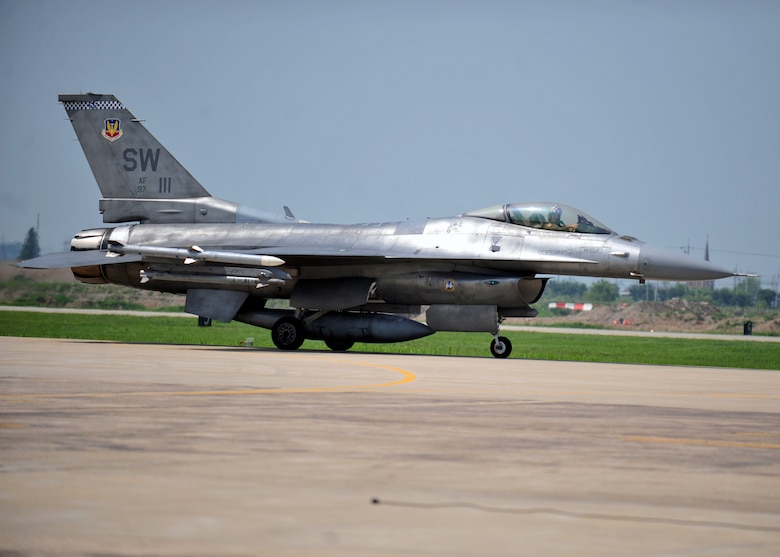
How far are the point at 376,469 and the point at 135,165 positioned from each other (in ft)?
65.4

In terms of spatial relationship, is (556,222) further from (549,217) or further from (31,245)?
(31,245)

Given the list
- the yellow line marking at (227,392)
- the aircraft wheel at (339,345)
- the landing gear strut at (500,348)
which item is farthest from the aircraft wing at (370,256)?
the yellow line marking at (227,392)

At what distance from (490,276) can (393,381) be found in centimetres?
813

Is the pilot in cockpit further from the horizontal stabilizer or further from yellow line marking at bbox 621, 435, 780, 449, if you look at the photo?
yellow line marking at bbox 621, 435, 780, 449

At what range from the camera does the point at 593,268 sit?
2092 cm

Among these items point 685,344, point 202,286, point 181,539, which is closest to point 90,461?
point 181,539

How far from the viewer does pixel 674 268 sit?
20.5m

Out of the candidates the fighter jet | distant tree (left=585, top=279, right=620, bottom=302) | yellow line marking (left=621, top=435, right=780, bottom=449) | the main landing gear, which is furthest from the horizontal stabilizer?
distant tree (left=585, top=279, right=620, bottom=302)

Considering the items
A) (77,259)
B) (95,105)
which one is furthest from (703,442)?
(95,105)

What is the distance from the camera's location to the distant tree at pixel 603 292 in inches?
5049

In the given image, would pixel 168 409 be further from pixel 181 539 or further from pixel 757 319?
pixel 757 319

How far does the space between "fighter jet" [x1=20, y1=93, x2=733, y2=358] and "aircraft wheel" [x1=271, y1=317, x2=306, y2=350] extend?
3 cm

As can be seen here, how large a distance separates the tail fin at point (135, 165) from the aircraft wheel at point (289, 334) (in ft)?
12.0

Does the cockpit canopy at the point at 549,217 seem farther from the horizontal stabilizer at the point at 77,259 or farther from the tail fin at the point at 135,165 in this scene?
the horizontal stabilizer at the point at 77,259
